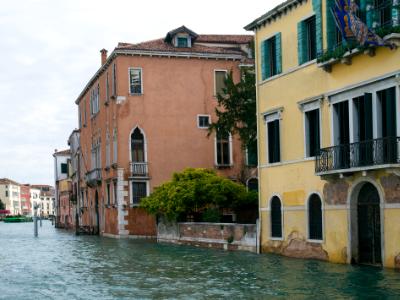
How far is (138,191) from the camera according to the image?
38375mm

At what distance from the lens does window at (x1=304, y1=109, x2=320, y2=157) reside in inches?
819

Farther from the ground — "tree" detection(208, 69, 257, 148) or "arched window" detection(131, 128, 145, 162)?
"tree" detection(208, 69, 257, 148)

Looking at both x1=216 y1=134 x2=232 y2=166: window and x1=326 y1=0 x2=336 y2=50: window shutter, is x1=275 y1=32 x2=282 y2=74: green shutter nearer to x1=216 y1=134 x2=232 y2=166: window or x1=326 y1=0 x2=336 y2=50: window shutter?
x1=326 y1=0 x2=336 y2=50: window shutter

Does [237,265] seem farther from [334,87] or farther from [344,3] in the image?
[344,3]

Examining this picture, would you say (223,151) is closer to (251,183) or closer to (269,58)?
(251,183)

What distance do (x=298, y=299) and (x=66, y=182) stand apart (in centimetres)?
6018

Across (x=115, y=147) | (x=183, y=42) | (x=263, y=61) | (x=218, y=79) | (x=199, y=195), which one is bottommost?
(x=199, y=195)

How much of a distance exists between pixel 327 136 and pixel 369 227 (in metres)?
2.85

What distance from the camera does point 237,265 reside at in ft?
66.1

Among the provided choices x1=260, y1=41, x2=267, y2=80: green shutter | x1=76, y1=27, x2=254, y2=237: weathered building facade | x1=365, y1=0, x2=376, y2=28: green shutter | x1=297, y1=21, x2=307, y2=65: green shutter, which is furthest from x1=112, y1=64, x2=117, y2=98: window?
x1=365, y1=0, x2=376, y2=28: green shutter

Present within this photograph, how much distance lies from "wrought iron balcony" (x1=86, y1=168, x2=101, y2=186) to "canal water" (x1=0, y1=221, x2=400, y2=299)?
63.7 feet

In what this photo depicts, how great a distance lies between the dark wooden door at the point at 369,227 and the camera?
18.3m

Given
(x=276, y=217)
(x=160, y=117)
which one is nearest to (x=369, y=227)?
(x=276, y=217)

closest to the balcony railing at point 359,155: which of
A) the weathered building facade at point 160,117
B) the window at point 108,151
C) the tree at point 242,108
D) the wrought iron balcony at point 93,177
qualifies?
the tree at point 242,108
